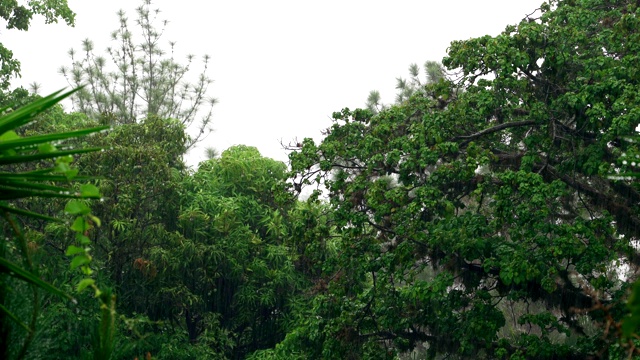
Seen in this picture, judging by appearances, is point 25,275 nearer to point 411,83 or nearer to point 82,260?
point 82,260

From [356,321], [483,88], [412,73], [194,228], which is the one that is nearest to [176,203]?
[194,228]

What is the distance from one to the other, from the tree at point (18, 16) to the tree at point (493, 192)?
6345mm

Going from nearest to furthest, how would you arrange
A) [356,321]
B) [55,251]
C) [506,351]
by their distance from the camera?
[506,351] < [356,321] < [55,251]

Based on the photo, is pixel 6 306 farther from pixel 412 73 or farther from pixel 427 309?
pixel 412 73

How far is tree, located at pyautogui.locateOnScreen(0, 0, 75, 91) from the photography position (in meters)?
14.4

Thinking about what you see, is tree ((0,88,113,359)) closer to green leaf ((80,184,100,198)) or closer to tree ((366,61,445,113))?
green leaf ((80,184,100,198))

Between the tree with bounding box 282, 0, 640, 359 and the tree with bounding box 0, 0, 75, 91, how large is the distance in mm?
6345

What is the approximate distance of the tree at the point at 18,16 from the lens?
14438mm

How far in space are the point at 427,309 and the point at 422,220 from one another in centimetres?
125

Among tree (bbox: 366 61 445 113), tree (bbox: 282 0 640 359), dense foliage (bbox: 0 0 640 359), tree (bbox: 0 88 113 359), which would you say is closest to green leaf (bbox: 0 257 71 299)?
tree (bbox: 0 88 113 359)

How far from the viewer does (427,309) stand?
10688 mm

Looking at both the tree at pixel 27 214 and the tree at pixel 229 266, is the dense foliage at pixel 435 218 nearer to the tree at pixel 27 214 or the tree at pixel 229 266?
the tree at pixel 229 266

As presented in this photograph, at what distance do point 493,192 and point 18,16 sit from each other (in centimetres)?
912

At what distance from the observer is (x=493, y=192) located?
10.3 meters
